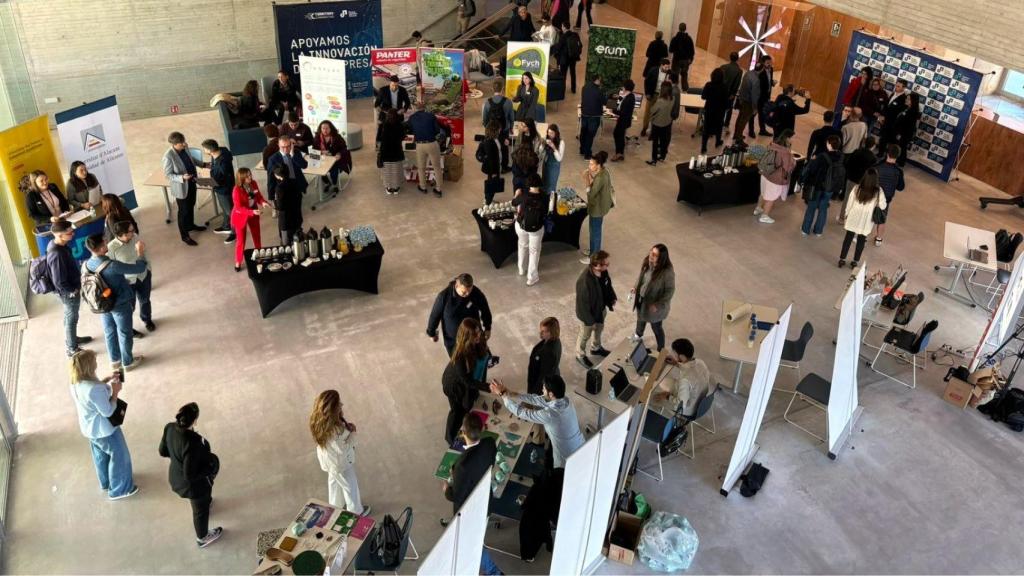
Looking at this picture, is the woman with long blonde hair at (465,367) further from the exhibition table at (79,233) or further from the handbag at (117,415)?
the exhibition table at (79,233)

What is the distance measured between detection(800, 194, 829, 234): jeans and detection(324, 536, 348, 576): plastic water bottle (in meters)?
Answer: 8.24

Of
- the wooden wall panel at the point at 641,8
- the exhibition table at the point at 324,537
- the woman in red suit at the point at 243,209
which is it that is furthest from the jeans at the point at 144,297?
the wooden wall panel at the point at 641,8

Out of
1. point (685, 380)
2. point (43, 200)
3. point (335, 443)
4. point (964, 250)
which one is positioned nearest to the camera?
point (335, 443)

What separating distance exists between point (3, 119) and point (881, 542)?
10502 millimetres

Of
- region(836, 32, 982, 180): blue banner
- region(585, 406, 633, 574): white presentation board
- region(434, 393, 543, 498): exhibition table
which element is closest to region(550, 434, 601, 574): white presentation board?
region(585, 406, 633, 574): white presentation board

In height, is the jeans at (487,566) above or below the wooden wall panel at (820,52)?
below

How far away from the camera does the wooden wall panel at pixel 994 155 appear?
1266 cm

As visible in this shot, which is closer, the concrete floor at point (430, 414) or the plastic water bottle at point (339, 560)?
the plastic water bottle at point (339, 560)

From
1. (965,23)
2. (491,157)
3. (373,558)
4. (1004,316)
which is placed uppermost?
(965,23)

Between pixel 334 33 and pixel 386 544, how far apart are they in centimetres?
1145

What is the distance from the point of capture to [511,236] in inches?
393

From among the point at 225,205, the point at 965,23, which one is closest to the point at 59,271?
the point at 225,205

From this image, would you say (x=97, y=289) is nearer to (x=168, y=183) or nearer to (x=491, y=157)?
(x=168, y=183)

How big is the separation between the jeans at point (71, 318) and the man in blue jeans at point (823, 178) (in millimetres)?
9064
